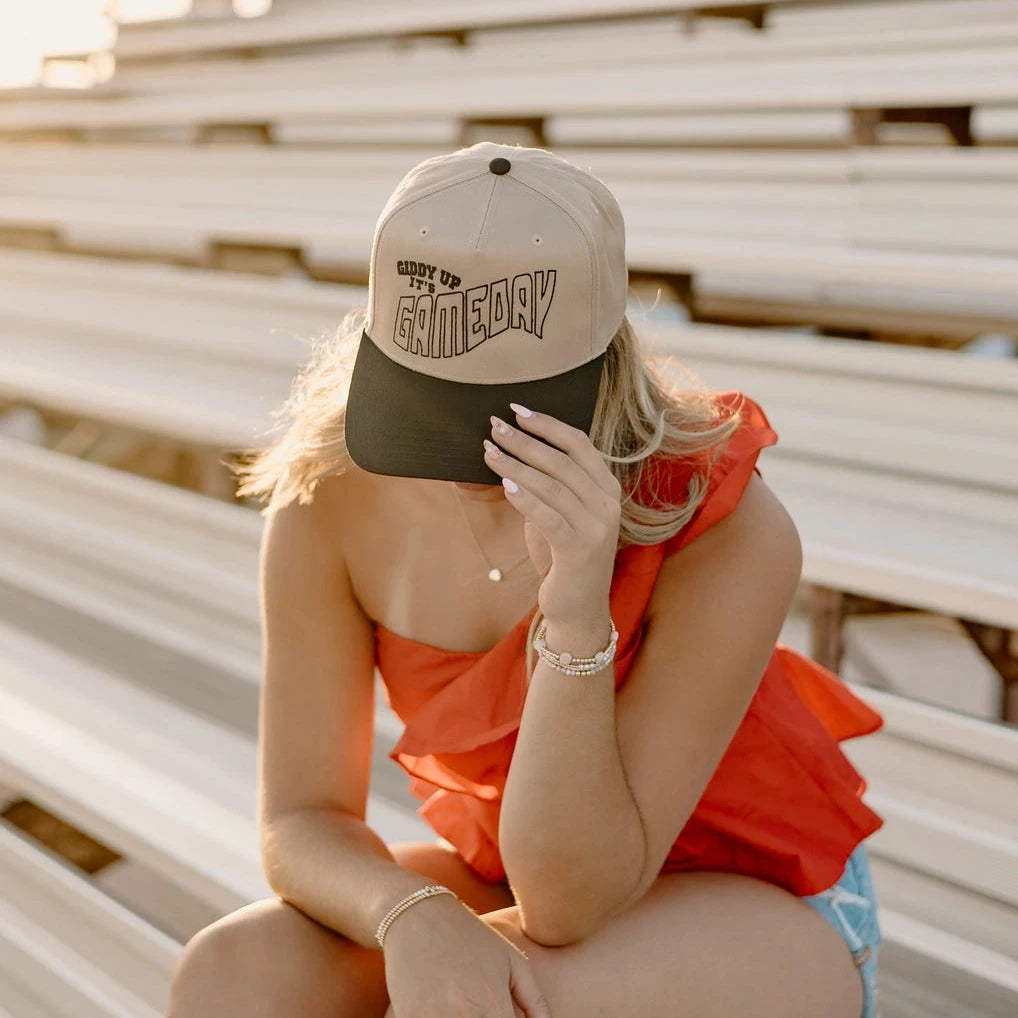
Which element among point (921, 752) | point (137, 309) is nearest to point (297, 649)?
point (921, 752)

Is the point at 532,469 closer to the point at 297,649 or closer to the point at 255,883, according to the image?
the point at 297,649

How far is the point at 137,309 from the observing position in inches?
112

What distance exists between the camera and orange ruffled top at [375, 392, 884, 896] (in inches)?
36.4

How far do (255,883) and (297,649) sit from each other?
363 mm

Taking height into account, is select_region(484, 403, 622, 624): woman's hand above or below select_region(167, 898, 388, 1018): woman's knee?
above

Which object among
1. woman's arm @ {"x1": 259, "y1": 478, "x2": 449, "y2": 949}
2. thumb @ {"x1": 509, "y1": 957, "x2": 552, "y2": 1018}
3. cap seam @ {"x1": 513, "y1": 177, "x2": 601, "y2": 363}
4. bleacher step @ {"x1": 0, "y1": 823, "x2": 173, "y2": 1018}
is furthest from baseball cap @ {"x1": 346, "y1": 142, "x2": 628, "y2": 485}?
bleacher step @ {"x1": 0, "y1": 823, "x2": 173, "y2": 1018}

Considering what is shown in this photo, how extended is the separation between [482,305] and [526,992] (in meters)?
0.45

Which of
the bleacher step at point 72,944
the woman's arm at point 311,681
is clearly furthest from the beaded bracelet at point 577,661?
the bleacher step at point 72,944

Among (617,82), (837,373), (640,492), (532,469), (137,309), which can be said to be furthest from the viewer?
(137,309)

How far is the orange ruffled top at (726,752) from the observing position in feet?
3.03

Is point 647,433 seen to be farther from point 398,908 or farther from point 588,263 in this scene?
point 398,908

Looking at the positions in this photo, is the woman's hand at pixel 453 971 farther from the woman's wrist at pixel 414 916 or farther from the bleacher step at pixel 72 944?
the bleacher step at pixel 72 944

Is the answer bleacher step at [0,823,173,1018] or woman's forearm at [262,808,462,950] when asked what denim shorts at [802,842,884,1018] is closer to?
woman's forearm at [262,808,462,950]

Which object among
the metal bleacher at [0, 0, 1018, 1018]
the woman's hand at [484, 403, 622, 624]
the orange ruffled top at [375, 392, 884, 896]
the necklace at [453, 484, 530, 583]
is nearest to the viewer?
the woman's hand at [484, 403, 622, 624]
